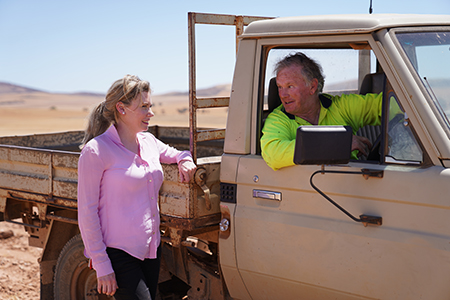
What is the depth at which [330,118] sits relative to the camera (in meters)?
3.28

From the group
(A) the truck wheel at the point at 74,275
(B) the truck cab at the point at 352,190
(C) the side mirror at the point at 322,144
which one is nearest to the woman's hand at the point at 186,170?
(B) the truck cab at the point at 352,190

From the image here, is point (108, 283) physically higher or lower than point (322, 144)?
lower

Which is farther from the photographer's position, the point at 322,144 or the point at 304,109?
the point at 304,109

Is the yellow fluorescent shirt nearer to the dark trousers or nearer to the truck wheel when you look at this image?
Answer: the dark trousers

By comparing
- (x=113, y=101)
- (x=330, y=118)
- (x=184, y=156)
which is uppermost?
(x=113, y=101)

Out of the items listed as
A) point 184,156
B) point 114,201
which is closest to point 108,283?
point 114,201

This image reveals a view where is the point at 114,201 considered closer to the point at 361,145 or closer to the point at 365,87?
the point at 361,145

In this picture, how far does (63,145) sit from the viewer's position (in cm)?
601

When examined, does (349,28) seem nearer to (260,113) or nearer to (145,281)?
(260,113)

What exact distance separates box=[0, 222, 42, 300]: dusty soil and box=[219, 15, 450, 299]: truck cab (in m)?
3.05

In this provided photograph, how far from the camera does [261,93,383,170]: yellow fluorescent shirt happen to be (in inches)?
118

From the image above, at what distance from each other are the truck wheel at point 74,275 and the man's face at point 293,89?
6.31ft

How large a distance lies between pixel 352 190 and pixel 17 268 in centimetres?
486

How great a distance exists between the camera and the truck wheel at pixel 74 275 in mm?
3928
